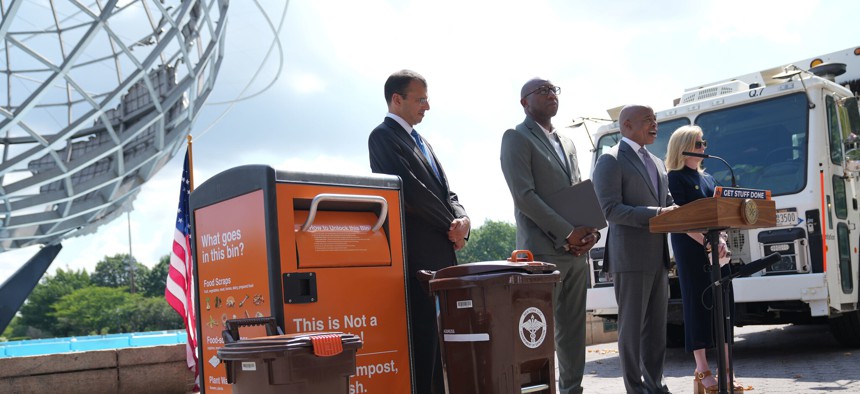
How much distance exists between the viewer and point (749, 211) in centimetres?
436

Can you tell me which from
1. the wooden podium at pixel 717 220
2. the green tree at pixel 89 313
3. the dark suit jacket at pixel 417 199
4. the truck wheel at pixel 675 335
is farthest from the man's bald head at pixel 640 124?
the green tree at pixel 89 313

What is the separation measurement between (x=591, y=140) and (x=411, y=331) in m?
6.65

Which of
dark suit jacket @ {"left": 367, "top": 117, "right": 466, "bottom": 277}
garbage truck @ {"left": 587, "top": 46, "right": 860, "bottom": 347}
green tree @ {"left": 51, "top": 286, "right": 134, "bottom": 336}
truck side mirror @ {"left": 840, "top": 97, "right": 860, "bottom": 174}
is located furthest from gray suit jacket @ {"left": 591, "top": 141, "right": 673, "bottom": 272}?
green tree @ {"left": 51, "top": 286, "right": 134, "bottom": 336}

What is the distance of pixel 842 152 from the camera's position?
8.78 m

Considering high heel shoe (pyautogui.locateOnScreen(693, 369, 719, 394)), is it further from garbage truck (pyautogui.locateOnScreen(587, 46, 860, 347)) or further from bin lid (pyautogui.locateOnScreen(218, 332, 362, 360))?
bin lid (pyautogui.locateOnScreen(218, 332, 362, 360))

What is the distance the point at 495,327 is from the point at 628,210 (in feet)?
6.53

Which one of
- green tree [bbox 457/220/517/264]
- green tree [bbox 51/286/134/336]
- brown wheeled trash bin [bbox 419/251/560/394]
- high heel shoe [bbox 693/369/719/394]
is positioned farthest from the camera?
green tree [bbox 457/220/517/264]

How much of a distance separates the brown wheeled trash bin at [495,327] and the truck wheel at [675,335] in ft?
23.9

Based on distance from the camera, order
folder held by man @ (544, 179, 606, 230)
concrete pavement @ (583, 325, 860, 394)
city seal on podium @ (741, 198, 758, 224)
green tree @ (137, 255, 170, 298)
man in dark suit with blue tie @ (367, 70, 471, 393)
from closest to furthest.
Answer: man in dark suit with blue tie @ (367, 70, 471, 393) → city seal on podium @ (741, 198, 758, 224) → folder held by man @ (544, 179, 606, 230) → concrete pavement @ (583, 325, 860, 394) → green tree @ (137, 255, 170, 298)

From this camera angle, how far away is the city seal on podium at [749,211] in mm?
4344

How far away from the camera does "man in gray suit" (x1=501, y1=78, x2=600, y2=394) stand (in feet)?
15.9

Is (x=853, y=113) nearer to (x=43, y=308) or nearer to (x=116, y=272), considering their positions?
(x=43, y=308)

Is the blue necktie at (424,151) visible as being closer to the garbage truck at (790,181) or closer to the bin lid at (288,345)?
the bin lid at (288,345)

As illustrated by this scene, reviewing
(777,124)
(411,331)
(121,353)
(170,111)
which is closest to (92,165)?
(170,111)
